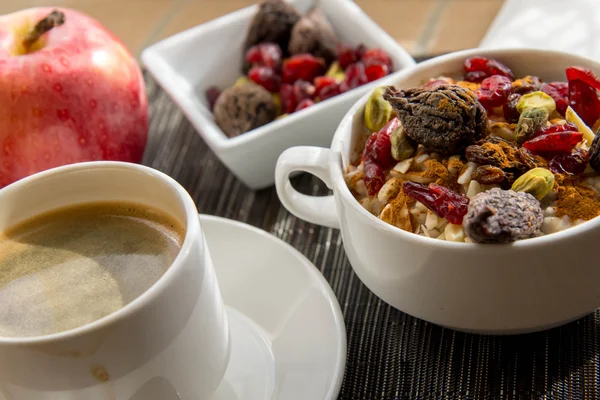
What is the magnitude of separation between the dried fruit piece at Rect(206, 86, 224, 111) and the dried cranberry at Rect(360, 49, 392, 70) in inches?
12.7

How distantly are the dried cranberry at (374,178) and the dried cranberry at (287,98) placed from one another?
49 centimetres

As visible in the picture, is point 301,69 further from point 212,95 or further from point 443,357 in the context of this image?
point 443,357

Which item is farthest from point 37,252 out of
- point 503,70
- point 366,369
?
point 503,70

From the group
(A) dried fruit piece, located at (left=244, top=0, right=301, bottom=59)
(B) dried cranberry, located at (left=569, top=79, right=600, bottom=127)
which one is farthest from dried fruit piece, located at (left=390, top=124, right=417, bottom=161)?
(A) dried fruit piece, located at (left=244, top=0, right=301, bottom=59)

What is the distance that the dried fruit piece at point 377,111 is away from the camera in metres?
1.04

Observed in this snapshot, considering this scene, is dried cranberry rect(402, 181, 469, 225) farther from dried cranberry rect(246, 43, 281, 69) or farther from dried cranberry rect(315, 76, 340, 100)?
dried cranberry rect(246, 43, 281, 69)

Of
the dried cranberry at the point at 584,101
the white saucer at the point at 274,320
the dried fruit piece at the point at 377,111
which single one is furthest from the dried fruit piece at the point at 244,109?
the dried cranberry at the point at 584,101

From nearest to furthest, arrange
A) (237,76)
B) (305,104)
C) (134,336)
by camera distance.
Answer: (134,336), (305,104), (237,76)

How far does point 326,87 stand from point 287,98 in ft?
0.28

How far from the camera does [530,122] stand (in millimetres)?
946

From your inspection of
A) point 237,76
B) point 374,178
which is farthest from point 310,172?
point 237,76

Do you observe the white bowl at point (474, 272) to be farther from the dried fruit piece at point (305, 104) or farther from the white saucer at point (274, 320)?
the dried fruit piece at point (305, 104)

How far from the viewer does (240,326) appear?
1.06m

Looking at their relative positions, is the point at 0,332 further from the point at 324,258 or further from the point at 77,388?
the point at 324,258
